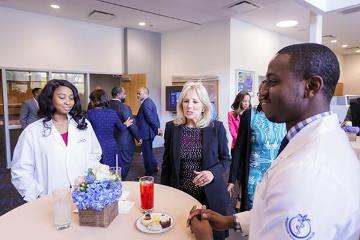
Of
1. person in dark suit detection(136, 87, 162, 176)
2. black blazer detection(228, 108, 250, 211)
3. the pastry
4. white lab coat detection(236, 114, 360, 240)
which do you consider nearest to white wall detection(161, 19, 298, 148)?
person in dark suit detection(136, 87, 162, 176)

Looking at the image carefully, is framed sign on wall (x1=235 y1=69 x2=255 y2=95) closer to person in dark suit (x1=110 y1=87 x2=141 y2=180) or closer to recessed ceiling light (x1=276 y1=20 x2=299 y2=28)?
recessed ceiling light (x1=276 y1=20 x2=299 y2=28)

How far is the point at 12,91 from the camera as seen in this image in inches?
199

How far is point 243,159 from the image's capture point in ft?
6.50

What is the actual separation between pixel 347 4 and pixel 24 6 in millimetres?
5210

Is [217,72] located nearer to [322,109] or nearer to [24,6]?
[24,6]

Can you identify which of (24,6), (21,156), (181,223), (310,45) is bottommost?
(181,223)

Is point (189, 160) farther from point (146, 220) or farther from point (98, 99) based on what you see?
point (98, 99)

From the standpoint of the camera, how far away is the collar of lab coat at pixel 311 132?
26.2 inches

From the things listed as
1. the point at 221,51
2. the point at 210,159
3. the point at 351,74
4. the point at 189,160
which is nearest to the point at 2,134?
the point at 221,51

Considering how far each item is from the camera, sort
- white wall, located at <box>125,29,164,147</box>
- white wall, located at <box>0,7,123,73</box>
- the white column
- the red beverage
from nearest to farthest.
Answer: the red beverage, the white column, white wall, located at <box>0,7,123,73</box>, white wall, located at <box>125,29,164,147</box>

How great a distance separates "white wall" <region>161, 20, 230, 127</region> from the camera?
557cm

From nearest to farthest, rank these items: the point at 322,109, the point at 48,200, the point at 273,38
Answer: the point at 322,109 → the point at 48,200 → the point at 273,38

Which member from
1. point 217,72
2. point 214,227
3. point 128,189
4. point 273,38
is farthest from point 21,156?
point 273,38

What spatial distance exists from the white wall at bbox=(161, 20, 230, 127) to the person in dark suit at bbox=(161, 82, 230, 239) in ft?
12.8
